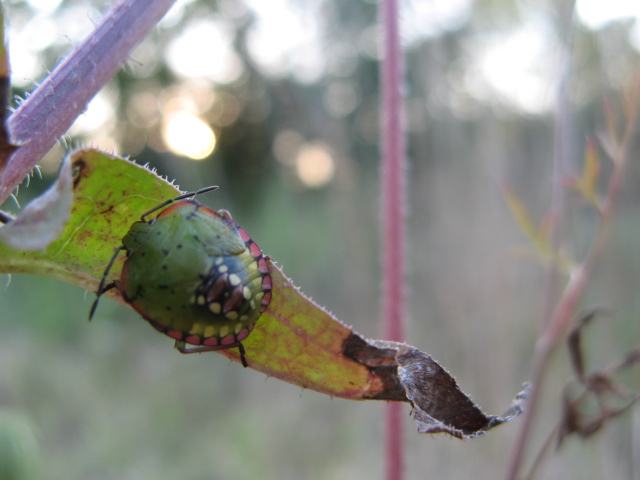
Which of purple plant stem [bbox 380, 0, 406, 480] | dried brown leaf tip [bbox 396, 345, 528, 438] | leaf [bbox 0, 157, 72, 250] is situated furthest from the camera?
purple plant stem [bbox 380, 0, 406, 480]

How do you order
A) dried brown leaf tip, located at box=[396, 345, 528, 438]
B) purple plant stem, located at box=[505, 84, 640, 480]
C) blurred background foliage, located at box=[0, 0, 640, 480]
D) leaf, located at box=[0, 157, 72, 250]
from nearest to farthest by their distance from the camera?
leaf, located at box=[0, 157, 72, 250] → dried brown leaf tip, located at box=[396, 345, 528, 438] → purple plant stem, located at box=[505, 84, 640, 480] → blurred background foliage, located at box=[0, 0, 640, 480]

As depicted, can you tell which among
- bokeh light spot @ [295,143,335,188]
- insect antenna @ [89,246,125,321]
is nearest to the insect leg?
insect antenna @ [89,246,125,321]

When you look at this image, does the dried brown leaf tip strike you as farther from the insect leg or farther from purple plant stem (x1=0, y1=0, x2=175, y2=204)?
purple plant stem (x1=0, y1=0, x2=175, y2=204)

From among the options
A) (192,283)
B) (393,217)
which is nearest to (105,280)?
(192,283)

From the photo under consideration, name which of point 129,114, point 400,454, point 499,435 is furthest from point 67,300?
point 400,454

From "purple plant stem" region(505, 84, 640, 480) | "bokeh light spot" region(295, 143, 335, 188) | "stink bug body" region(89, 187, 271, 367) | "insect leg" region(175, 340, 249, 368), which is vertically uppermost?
"stink bug body" region(89, 187, 271, 367)

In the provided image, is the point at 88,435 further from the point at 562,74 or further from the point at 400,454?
the point at 562,74
